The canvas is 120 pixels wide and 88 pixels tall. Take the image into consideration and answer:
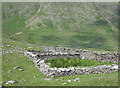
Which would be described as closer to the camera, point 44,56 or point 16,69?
point 16,69

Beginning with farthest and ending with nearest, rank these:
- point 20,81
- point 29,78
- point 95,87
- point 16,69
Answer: point 16,69 → point 29,78 → point 20,81 → point 95,87

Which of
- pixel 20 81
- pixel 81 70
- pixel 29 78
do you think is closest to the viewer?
pixel 20 81

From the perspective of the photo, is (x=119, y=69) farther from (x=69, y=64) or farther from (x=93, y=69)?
(x=69, y=64)

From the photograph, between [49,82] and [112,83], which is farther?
[49,82]

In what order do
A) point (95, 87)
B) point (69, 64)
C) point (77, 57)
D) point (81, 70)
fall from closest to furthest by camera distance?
point (95, 87) < point (81, 70) < point (69, 64) < point (77, 57)

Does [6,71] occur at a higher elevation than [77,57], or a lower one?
higher

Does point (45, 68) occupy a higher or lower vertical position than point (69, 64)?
higher

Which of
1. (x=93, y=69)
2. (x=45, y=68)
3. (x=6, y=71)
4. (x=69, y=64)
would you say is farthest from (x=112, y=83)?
(x=6, y=71)

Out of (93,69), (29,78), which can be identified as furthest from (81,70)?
(29,78)

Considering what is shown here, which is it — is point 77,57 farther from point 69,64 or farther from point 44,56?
point 44,56

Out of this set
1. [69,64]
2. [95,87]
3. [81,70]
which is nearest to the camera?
[95,87]
